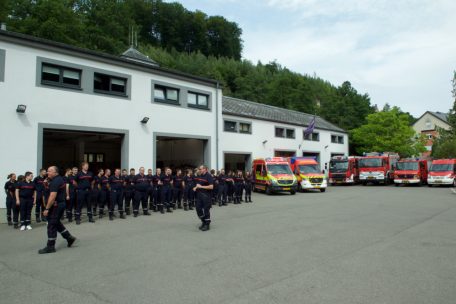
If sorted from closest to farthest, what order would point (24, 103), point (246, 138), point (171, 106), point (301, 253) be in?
point (301, 253)
point (24, 103)
point (171, 106)
point (246, 138)

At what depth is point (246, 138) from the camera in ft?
87.6

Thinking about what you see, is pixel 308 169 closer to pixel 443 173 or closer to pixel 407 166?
pixel 407 166

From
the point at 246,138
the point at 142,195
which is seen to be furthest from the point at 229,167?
the point at 142,195

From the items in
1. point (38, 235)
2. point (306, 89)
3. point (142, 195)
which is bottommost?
point (38, 235)

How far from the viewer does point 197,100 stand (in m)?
21.5

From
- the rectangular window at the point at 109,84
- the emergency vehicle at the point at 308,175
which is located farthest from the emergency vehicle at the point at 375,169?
the rectangular window at the point at 109,84

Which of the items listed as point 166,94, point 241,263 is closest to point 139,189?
point 241,263

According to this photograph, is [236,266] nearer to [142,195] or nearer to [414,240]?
[414,240]

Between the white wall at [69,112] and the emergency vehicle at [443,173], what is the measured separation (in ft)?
63.0

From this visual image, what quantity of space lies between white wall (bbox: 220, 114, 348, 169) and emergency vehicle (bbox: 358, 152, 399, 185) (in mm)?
5670

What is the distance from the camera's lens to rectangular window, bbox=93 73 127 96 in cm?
1680

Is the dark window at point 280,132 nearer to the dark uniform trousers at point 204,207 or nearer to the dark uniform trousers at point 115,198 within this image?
the dark uniform trousers at point 115,198

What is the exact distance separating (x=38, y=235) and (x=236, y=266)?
255 inches

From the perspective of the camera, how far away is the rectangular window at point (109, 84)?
1680 centimetres
